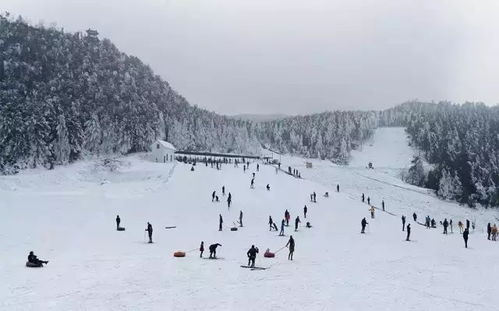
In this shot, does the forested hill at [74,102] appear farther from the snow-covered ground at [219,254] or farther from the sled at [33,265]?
the sled at [33,265]

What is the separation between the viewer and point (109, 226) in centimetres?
3662

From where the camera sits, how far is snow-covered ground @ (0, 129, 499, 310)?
17359 millimetres

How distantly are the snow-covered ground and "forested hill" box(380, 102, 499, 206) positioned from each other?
58.0 m

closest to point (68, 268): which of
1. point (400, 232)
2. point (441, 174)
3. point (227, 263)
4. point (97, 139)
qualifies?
point (227, 263)

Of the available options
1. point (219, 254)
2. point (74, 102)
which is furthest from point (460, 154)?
point (219, 254)

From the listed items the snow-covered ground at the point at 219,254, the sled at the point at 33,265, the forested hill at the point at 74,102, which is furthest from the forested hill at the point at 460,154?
the sled at the point at 33,265

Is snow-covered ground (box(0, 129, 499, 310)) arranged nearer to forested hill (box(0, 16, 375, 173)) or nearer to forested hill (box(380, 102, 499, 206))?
forested hill (box(0, 16, 375, 173))

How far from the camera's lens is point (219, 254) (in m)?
26.6

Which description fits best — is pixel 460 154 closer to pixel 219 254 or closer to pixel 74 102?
pixel 74 102

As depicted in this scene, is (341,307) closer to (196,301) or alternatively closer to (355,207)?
(196,301)

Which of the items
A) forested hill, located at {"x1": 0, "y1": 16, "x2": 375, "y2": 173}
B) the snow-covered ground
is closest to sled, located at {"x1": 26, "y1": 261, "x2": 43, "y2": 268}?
the snow-covered ground

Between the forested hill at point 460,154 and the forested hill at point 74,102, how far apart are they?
189 feet

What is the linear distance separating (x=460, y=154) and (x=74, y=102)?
90.1 meters

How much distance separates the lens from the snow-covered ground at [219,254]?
1736 cm
